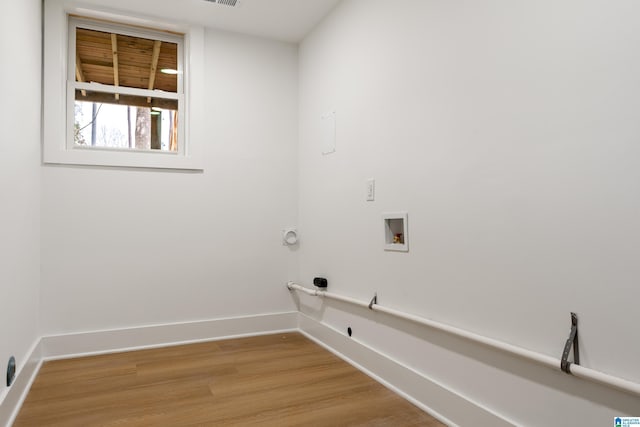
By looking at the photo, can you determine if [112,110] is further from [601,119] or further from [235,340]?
[601,119]

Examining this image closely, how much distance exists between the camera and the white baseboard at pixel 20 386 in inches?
71.0

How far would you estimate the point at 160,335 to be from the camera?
308 centimetres

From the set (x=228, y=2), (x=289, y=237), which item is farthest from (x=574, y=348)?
(x=228, y=2)

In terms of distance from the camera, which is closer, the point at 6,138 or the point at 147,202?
the point at 6,138

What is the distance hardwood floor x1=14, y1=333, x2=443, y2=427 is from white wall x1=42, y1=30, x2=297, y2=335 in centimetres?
40

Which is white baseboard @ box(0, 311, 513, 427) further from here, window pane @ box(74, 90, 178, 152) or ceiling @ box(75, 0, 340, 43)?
ceiling @ box(75, 0, 340, 43)

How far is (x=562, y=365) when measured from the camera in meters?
1.36

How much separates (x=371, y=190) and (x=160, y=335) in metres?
1.90

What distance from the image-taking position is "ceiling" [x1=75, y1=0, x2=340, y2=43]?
2.94 metres

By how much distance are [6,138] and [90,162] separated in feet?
3.53

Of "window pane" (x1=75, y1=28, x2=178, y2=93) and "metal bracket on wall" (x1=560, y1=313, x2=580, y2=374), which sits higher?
"window pane" (x1=75, y1=28, x2=178, y2=93)

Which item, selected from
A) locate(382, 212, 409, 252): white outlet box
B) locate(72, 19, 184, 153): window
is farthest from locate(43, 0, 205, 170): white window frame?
locate(382, 212, 409, 252): white outlet box

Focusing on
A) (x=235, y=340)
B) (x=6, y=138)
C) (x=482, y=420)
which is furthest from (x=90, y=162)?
(x=482, y=420)

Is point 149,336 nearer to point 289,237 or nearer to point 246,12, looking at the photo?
point 289,237
